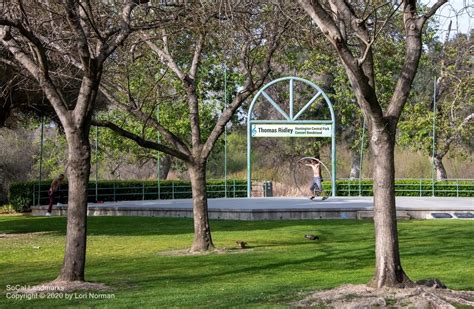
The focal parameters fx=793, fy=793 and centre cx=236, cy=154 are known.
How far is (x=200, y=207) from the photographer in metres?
17.1

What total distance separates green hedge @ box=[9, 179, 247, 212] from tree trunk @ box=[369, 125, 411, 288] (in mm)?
25742

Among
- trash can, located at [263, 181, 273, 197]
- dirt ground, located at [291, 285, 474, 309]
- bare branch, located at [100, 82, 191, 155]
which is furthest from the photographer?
trash can, located at [263, 181, 273, 197]

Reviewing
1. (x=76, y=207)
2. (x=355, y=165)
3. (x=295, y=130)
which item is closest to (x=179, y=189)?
(x=295, y=130)

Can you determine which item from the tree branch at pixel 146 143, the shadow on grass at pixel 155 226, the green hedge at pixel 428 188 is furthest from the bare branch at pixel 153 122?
the green hedge at pixel 428 188

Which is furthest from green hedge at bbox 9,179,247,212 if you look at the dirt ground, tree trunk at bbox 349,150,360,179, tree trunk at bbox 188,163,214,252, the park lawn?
the dirt ground

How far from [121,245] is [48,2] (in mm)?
7464

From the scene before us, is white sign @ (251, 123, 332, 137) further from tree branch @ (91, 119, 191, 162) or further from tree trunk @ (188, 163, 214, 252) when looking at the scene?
tree branch @ (91, 119, 191, 162)

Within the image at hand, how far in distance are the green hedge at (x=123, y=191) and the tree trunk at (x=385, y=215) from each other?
25.7 m

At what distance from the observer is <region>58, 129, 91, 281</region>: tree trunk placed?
11.6 meters

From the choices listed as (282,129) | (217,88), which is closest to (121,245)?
(282,129)

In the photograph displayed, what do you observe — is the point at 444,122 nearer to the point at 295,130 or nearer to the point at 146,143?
the point at 295,130

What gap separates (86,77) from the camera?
11875 millimetres

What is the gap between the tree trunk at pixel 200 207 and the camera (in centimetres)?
1708

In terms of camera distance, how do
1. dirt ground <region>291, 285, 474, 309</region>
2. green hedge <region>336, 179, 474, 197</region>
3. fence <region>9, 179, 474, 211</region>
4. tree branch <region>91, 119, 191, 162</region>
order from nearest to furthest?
dirt ground <region>291, 285, 474, 309</region>, tree branch <region>91, 119, 191, 162</region>, fence <region>9, 179, 474, 211</region>, green hedge <region>336, 179, 474, 197</region>
